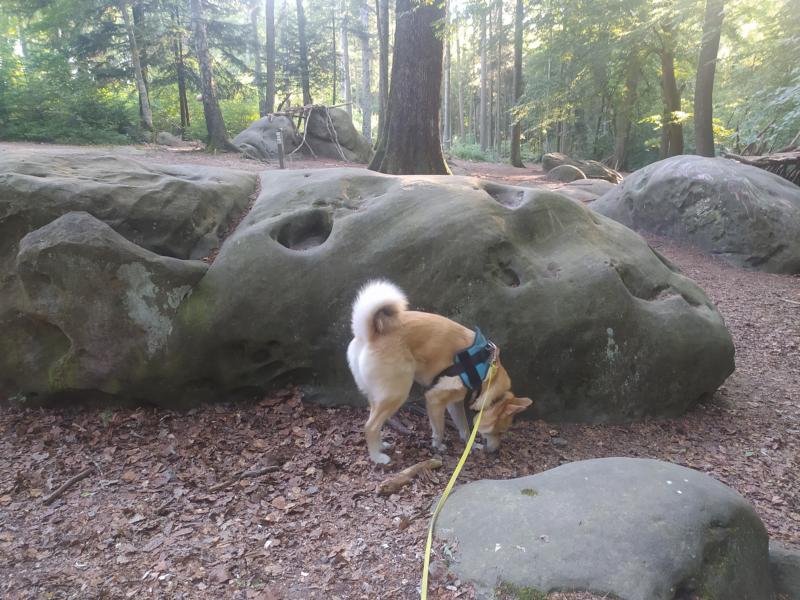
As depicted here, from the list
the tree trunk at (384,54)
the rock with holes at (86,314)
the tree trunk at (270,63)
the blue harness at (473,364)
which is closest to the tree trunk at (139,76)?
the tree trunk at (270,63)

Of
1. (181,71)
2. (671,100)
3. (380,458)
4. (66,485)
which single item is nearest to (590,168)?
(671,100)

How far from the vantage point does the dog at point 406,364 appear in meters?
3.95

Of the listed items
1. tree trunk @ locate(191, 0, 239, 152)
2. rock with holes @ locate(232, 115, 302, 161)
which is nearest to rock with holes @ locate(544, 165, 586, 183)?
rock with holes @ locate(232, 115, 302, 161)

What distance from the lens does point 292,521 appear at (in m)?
3.55

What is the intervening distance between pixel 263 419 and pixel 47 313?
7.34 feet

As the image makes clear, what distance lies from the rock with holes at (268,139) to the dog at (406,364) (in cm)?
1578

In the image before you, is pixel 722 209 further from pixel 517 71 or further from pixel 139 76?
pixel 139 76

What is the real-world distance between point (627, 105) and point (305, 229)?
23.2 m

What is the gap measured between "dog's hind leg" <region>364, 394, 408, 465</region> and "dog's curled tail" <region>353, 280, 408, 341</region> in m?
0.56

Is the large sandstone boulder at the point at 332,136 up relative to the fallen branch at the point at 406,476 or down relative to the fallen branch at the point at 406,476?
up

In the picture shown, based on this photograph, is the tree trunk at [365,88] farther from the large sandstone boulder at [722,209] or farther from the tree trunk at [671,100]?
the large sandstone boulder at [722,209]

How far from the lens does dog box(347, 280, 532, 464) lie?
395 centimetres

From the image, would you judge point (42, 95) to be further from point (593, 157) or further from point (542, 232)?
point (593, 157)

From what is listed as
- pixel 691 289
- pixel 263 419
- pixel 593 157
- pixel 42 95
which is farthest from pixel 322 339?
pixel 593 157
